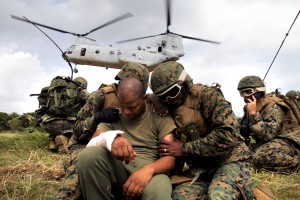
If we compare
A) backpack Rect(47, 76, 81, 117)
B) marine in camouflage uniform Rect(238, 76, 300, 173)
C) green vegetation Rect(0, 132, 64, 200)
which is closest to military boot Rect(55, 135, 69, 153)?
green vegetation Rect(0, 132, 64, 200)

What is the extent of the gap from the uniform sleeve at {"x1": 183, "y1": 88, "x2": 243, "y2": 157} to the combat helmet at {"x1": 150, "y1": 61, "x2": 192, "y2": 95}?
30 centimetres

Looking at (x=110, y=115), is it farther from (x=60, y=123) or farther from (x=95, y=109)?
(x=60, y=123)

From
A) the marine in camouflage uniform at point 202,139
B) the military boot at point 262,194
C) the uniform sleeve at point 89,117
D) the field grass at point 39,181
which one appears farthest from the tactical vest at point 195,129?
the field grass at point 39,181

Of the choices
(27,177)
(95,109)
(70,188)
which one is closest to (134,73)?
(95,109)

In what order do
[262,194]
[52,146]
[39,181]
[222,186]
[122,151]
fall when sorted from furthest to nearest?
[52,146]
[39,181]
[262,194]
[222,186]
[122,151]

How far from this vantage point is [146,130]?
3834 mm

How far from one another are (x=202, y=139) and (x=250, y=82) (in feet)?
10.7

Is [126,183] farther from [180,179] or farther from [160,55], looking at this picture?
[160,55]

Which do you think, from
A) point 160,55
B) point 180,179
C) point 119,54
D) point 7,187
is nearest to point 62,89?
point 7,187

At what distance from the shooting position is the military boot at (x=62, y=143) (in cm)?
878

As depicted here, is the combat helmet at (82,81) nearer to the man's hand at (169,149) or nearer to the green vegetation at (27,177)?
the green vegetation at (27,177)

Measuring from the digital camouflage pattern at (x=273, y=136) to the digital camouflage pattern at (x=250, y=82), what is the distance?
0.27 metres

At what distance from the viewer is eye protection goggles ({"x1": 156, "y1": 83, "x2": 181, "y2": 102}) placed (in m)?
3.93

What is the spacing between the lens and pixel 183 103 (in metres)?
4.08
